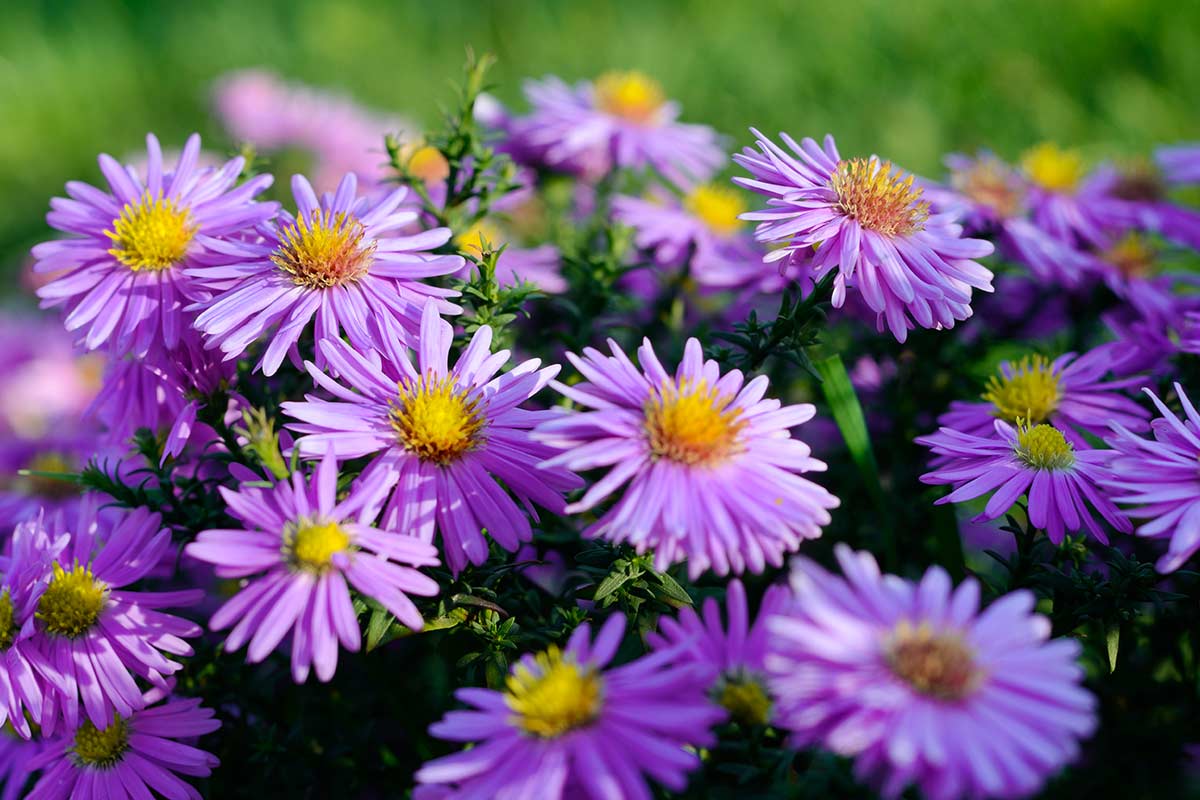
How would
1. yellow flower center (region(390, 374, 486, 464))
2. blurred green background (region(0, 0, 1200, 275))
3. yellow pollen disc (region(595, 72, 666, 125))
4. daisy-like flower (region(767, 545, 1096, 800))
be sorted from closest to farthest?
daisy-like flower (region(767, 545, 1096, 800)) < yellow flower center (region(390, 374, 486, 464)) < yellow pollen disc (region(595, 72, 666, 125)) < blurred green background (region(0, 0, 1200, 275))

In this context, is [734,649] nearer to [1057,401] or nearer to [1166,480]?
[1166,480]

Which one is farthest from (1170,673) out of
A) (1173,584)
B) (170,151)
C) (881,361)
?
(170,151)

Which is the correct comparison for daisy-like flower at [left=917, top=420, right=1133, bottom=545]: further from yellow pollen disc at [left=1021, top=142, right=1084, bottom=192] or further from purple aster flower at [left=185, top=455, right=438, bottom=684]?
yellow pollen disc at [left=1021, top=142, right=1084, bottom=192]

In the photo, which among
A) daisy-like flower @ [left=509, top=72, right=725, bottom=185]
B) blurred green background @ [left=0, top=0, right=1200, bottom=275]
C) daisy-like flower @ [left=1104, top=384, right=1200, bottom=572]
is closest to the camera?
daisy-like flower @ [left=1104, top=384, right=1200, bottom=572]

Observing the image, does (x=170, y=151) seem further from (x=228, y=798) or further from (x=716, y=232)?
(x=228, y=798)

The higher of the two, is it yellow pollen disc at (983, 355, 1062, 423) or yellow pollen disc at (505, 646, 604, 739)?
yellow pollen disc at (983, 355, 1062, 423)

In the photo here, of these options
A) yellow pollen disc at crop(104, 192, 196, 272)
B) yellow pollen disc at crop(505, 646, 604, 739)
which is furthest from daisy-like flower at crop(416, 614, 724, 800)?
yellow pollen disc at crop(104, 192, 196, 272)
